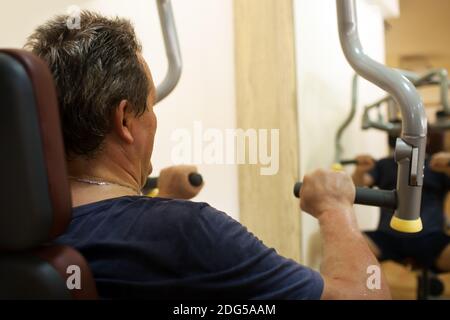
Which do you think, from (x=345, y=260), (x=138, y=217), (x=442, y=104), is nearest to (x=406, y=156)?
(x=345, y=260)

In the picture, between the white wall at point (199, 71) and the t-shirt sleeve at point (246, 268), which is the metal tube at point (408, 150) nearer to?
the t-shirt sleeve at point (246, 268)

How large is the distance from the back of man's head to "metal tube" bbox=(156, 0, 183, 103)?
45 cm

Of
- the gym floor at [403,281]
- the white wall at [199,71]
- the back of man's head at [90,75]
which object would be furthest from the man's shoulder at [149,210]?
the gym floor at [403,281]

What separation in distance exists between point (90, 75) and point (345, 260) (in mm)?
551

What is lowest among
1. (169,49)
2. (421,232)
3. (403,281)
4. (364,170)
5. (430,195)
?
(403,281)

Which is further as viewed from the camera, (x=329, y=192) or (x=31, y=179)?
(x=329, y=192)

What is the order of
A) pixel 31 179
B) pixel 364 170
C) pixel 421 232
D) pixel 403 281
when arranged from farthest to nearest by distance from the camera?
1. pixel 403 281
2. pixel 364 170
3. pixel 421 232
4. pixel 31 179

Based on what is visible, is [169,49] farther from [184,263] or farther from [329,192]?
[184,263]

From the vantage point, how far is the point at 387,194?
0.94 meters

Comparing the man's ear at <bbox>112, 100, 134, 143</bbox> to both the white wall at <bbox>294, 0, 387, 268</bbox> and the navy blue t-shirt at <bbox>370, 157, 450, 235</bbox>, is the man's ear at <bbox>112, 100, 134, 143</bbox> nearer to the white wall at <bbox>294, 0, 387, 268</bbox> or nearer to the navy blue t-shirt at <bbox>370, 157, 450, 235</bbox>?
the white wall at <bbox>294, 0, 387, 268</bbox>

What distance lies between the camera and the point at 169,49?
133 cm

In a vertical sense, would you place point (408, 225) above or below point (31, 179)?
below

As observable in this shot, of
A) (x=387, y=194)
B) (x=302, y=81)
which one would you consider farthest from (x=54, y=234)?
(x=302, y=81)

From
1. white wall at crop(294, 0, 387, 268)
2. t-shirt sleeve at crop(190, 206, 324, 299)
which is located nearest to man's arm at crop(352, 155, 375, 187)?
white wall at crop(294, 0, 387, 268)
